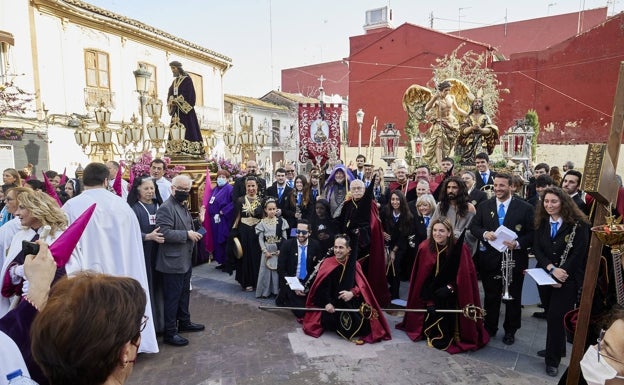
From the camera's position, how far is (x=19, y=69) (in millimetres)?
14078

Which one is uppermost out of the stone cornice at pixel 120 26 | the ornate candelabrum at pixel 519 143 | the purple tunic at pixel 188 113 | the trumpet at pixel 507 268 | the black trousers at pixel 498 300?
the stone cornice at pixel 120 26

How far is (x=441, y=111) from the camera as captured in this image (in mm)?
12523

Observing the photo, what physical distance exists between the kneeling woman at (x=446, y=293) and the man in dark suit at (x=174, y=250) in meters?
2.77

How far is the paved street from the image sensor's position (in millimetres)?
4070

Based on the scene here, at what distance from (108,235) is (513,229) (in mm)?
4493

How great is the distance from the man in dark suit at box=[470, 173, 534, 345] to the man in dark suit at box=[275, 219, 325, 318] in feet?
7.26

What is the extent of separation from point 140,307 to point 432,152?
1294 cm

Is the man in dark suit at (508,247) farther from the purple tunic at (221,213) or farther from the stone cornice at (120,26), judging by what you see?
the stone cornice at (120,26)

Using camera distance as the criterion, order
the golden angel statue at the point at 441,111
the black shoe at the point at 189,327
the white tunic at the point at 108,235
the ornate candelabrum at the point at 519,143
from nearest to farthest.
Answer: the white tunic at the point at 108,235 < the black shoe at the point at 189,327 < the ornate candelabrum at the point at 519,143 < the golden angel statue at the point at 441,111

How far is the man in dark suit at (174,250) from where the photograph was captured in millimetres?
4684

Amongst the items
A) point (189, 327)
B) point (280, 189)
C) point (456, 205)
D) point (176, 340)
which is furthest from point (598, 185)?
point (280, 189)

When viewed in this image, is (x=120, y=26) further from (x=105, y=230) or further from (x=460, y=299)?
(x=460, y=299)

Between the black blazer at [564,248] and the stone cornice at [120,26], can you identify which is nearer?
the black blazer at [564,248]

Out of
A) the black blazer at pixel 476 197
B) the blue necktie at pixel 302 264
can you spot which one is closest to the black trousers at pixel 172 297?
the blue necktie at pixel 302 264
